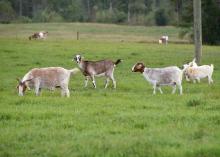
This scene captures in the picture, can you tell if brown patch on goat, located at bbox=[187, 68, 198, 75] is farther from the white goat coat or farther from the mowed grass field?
the white goat coat

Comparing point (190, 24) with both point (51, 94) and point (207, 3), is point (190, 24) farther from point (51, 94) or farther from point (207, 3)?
point (51, 94)

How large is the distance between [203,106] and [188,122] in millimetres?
3083

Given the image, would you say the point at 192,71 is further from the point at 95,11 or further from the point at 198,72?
the point at 95,11

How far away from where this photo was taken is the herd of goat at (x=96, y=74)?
20.4 m

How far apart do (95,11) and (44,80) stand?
127m

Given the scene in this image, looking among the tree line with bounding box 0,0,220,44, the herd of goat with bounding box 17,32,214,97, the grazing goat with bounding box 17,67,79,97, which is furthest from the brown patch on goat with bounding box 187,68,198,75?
the tree line with bounding box 0,0,220,44

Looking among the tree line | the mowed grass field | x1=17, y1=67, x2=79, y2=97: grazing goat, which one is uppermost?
the tree line

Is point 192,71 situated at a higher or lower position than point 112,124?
higher

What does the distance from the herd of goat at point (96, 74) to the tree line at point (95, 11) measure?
167 feet

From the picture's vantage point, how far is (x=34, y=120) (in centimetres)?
1462

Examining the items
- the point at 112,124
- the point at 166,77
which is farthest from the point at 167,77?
the point at 112,124

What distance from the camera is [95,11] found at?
481ft

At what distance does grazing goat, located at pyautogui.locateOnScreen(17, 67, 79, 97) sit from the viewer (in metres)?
20.4

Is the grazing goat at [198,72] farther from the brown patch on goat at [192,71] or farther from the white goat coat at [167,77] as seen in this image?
the white goat coat at [167,77]
